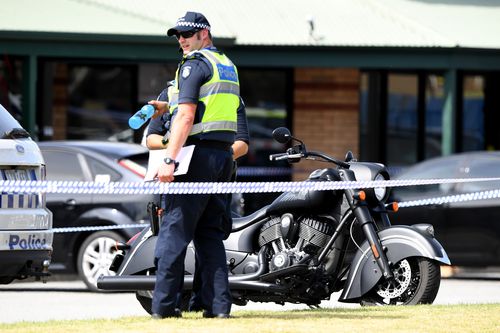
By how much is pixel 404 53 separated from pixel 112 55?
174 inches

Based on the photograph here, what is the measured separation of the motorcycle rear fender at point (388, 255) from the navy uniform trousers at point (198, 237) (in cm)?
117

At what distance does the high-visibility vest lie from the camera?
845cm

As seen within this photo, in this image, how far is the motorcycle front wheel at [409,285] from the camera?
9.41 meters

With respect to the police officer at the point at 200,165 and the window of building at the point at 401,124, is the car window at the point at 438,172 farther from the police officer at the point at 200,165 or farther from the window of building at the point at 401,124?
the police officer at the point at 200,165

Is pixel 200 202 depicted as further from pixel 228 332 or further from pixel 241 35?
pixel 241 35

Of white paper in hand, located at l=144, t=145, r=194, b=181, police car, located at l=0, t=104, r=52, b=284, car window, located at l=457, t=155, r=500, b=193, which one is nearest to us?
white paper in hand, located at l=144, t=145, r=194, b=181

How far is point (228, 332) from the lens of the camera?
7750 mm

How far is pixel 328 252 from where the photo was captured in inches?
→ 371

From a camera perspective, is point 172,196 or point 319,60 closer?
point 172,196

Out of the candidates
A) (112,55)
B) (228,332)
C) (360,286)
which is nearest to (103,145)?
(112,55)

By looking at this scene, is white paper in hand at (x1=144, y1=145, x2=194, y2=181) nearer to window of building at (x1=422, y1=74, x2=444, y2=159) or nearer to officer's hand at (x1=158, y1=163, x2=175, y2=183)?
officer's hand at (x1=158, y1=163, x2=175, y2=183)

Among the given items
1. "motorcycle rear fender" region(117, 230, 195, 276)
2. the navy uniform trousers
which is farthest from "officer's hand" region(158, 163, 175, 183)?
"motorcycle rear fender" region(117, 230, 195, 276)

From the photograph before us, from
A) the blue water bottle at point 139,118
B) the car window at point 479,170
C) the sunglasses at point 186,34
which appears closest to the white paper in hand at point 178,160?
the blue water bottle at point 139,118

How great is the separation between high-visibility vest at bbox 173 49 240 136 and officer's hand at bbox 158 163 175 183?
32cm
